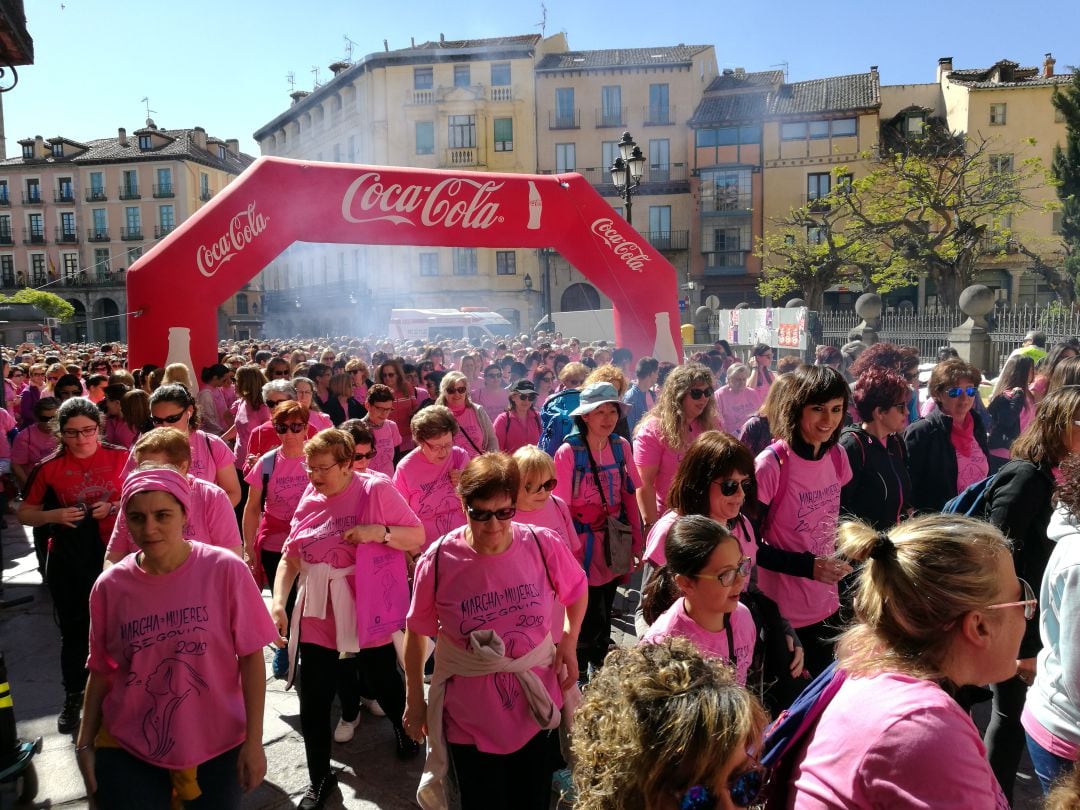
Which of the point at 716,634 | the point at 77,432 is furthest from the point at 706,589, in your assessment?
the point at 77,432

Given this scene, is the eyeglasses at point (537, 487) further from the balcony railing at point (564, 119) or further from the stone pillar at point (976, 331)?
the balcony railing at point (564, 119)

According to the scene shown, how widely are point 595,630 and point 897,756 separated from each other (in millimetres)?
2979

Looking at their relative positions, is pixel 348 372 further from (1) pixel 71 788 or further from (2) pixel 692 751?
(2) pixel 692 751

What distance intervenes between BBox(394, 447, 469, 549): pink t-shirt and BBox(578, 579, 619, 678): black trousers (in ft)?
2.88

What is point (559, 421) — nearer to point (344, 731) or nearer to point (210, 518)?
point (344, 731)

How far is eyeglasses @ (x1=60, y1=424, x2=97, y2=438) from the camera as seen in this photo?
13.6ft

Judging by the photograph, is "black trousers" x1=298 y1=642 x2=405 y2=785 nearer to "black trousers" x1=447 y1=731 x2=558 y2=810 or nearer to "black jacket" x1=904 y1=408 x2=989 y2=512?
"black trousers" x1=447 y1=731 x2=558 y2=810

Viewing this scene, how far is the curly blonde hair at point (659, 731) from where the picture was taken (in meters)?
1.43

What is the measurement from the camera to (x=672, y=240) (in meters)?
42.2

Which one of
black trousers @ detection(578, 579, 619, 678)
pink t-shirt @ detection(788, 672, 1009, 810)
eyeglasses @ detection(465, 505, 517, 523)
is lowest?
black trousers @ detection(578, 579, 619, 678)

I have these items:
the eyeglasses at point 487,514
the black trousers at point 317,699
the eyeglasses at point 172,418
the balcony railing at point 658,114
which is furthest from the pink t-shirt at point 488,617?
the balcony railing at point 658,114

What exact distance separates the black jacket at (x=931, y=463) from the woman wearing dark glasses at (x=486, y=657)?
9.67 feet

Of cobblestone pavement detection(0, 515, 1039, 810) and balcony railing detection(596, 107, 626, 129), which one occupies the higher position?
balcony railing detection(596, 107, 626, 129)

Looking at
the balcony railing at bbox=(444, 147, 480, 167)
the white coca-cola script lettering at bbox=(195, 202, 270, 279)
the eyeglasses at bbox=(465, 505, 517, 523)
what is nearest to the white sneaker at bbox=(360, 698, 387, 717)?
the eyeglasses at bbox=(465, 505, 517, 523)
